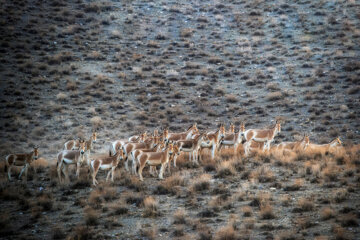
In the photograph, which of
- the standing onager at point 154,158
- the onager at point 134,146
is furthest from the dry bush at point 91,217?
the onager at point 134,146

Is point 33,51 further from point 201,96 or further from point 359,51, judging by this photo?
point 359,51

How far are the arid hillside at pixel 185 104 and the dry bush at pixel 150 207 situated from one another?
52 millimetres

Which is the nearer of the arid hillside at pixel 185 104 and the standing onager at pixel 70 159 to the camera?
the arid hillside at pixel 185 104

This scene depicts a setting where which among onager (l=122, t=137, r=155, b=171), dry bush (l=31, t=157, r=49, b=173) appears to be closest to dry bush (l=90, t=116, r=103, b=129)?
dry bush (l=31, t=157, r=49, b=173)

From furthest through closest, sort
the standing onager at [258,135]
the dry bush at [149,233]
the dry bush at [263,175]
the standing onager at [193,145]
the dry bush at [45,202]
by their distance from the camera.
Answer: the standing onager at [258,135]
the standing onager at [193,145]
the dry bush at [263,175]
the dry bush at [45,202]
the dry bush at [149,233]

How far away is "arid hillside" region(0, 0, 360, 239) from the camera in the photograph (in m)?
12.5

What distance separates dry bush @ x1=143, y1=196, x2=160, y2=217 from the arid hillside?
0.17 ft

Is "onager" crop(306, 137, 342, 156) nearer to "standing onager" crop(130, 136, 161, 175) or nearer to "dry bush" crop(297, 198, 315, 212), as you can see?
"dry bush" crop(297, 198, 315, 212)

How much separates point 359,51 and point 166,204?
31240 mm

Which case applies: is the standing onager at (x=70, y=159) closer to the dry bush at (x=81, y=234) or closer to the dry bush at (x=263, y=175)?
the dry bush at (x=81, y=234)

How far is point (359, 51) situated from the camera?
123 feet

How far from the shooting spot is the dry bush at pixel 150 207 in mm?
12883

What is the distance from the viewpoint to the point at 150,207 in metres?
13.2

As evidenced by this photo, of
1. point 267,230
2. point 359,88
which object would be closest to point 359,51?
point 359,88
